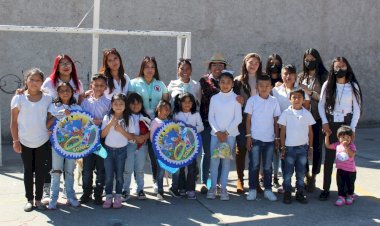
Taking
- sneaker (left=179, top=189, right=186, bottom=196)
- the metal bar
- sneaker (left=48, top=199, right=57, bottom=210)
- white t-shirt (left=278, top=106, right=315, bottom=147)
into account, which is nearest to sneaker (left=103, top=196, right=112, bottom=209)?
sneaker (left=48, top=199, right=57, bottom=210)

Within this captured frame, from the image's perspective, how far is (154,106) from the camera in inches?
216

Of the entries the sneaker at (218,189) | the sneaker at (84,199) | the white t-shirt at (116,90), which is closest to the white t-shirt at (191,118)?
the white t-shirt at (116,90)

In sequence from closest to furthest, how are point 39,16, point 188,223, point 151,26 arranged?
point 188,223 < point 39,16 < point 151,26

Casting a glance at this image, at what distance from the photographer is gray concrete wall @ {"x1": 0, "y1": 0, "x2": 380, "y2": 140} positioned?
907 cm

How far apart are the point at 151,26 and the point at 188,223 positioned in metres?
5.90

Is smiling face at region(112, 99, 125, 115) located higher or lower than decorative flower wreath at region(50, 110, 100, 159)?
higher

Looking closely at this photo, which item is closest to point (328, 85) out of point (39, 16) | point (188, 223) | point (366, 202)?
point (366, 202)

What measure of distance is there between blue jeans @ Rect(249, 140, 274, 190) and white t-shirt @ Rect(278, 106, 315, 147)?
25 cm

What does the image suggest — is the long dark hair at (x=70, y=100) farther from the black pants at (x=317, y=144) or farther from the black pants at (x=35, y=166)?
the black pants at (x=317, y=144)

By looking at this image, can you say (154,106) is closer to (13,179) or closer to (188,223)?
(188,223)

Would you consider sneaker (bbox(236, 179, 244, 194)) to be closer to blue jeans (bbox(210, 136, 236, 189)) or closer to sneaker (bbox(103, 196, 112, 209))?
blue jeans (bbox(210, 136, 236, 189))

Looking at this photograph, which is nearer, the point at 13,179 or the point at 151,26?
the point at 13,179

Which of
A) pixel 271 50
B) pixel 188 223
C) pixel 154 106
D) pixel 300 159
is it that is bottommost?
pixel 188 223

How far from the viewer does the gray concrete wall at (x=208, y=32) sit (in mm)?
9070
